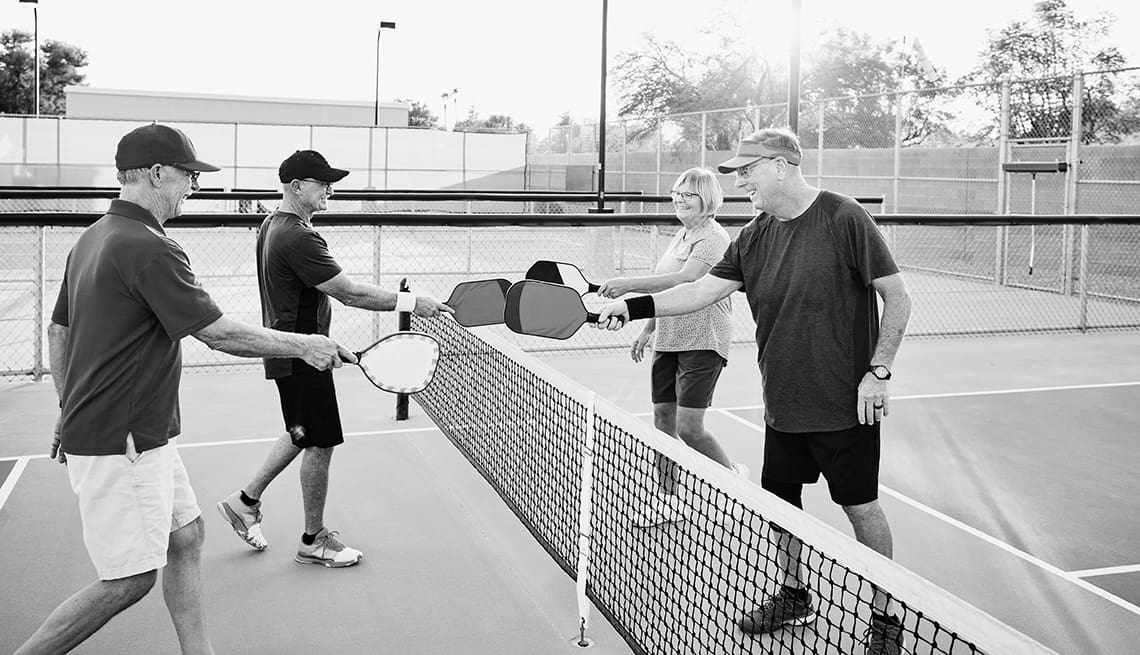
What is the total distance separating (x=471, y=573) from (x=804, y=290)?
2.19 meters

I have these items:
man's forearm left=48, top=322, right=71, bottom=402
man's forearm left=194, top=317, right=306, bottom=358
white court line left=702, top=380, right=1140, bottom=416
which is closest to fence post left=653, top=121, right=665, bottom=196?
white court line left=702, top=380, right=1140, bottom=416

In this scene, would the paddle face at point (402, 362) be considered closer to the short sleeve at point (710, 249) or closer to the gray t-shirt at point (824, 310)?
the gray t-shirt at point (824, 310)

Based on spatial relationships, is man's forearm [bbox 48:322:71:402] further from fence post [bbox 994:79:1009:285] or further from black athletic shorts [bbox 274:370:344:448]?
fence post [bbox 994:79:1009:285]

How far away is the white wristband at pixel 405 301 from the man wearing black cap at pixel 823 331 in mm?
1724

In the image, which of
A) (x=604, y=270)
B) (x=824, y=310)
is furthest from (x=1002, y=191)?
(x=824, y=310)

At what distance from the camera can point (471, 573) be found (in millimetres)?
5383

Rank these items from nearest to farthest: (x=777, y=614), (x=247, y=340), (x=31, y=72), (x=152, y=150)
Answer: (x=152, y=150), (x=247, y=340), (x=777, y=614), (x=31, y=72)

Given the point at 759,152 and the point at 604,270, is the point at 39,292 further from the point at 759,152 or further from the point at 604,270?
the point at 604,270

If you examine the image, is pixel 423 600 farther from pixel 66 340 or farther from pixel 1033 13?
pixel 1033 13

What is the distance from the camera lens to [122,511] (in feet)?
11.9

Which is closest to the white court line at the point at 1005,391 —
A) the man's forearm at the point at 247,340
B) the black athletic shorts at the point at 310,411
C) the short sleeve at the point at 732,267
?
the short sleeve at the point at 732,267

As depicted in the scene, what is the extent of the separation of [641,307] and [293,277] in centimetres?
166

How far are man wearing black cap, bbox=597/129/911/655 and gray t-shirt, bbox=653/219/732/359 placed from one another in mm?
1361

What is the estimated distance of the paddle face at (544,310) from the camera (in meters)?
5.02
